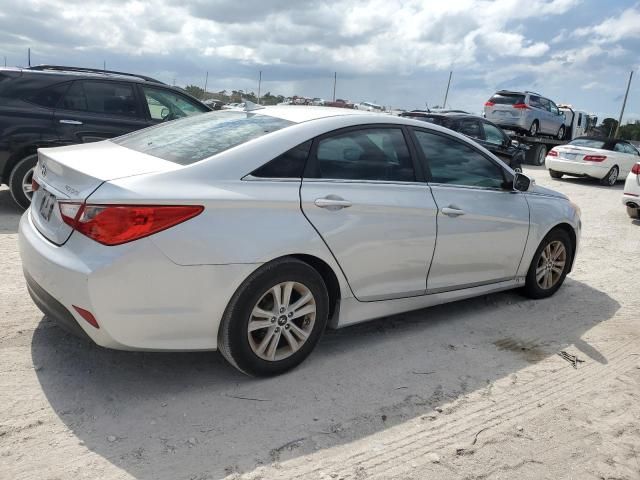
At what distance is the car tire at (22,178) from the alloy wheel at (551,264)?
566 cm

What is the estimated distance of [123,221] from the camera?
2812 mm

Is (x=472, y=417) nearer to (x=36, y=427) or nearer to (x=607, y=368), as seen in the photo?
(x=607, y=368)

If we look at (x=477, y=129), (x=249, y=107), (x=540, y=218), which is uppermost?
(x=249, y=107)

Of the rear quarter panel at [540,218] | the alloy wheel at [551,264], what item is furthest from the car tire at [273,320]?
the alloy wheel at [551,264]

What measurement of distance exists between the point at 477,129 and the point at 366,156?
38.1 feet

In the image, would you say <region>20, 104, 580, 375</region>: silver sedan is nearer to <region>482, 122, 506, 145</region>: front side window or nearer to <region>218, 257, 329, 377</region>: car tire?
<region>218, 257, 329, 377</region>: car tire

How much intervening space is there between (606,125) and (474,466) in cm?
6235

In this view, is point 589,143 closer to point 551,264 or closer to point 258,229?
point 551,264

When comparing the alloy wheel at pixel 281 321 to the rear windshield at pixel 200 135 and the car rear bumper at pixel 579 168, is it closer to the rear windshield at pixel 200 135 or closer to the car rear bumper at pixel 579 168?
the rear windshield at pixel 200 135

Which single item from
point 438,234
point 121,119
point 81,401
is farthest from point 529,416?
point 121,119

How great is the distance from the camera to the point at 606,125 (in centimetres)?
5731

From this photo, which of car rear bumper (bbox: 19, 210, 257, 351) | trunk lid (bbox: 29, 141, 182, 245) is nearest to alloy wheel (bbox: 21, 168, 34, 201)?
trunk lid (bbox: 29, 141, 182, 245)

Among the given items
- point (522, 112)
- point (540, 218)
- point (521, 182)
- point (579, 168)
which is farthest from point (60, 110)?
point (522, 112)

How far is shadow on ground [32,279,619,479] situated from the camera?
277 cm
